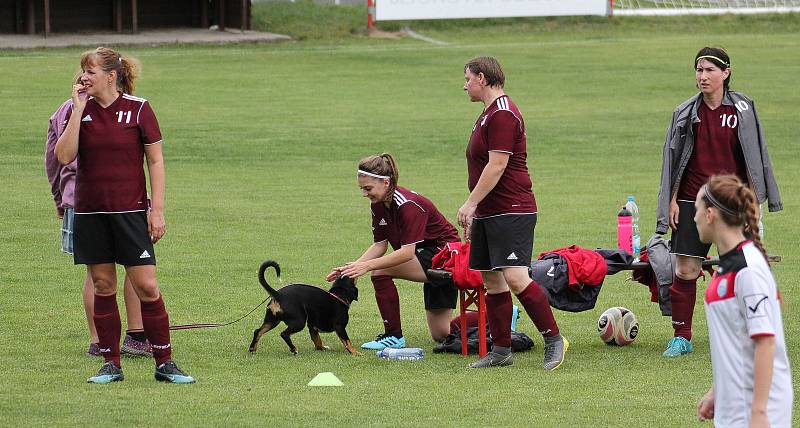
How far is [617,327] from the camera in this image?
889 cm

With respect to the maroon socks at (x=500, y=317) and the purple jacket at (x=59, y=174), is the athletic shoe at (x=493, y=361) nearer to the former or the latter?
the maroon socks at (x=500, y=317)

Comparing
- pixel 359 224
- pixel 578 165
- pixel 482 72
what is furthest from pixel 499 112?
pixel 578 165

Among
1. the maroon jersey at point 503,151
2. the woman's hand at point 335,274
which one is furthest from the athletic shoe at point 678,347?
the woman's hand at point 335,274

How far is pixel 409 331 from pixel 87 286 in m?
2.37

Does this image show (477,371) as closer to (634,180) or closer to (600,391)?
(600,391)

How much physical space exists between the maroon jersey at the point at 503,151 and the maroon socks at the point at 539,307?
49cm

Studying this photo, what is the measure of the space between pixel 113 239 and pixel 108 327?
1.80 feet

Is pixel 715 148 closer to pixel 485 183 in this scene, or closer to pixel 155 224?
pixel 485 183

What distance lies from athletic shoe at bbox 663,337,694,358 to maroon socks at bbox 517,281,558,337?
90 centimetres

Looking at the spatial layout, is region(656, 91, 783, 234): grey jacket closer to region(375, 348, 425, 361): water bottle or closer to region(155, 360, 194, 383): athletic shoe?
region(375, 348, 425, 361): water bottle

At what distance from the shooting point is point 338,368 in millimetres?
8258

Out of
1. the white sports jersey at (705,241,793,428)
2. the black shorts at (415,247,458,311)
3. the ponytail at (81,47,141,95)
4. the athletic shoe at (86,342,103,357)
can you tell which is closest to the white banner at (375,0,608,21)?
the black shorts at (415,247,458,311)

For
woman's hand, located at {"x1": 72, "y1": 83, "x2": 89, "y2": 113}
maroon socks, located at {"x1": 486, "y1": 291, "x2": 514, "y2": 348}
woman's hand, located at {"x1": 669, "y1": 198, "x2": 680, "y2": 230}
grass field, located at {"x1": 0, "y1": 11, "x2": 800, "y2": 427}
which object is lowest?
grass field, located at {"x1": 0, "y1": 11, "x2": 800, "y2": 427}

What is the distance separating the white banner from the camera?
38.6m
